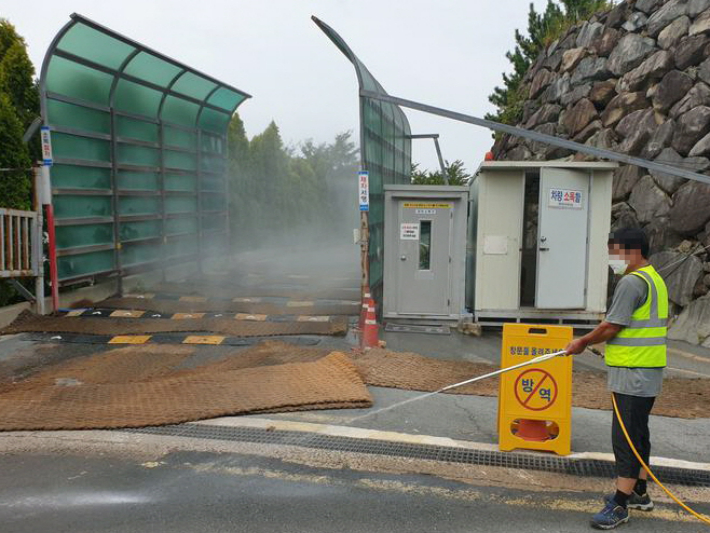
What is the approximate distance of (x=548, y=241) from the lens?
8.89 metres

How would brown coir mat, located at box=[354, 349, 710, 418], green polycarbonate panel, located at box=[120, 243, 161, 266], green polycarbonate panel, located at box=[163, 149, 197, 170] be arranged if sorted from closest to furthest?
brown coir mat, located at box=[354, 349, 710, 418], green polycarbonate panel, located at box=[120, 243, 161, 266], green polycarbonate panel, located at box=[163, 149, 197, 170]

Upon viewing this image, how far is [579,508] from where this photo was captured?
3.48 m

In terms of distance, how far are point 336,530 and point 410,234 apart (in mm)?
6409

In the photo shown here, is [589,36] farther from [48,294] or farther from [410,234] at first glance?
[48,294]

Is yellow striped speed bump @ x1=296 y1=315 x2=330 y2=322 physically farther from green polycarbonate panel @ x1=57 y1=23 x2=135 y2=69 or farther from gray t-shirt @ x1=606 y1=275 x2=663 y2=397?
gray t-shirt @ x1=606 y1=275 x2=663 y2=397

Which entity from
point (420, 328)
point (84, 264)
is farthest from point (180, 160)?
point (420, 328)

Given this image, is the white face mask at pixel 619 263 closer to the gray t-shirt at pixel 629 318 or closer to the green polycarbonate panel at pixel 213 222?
the gray t-shirt at pixel 629 318

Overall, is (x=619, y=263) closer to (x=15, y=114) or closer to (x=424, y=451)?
(x=424, y=451)

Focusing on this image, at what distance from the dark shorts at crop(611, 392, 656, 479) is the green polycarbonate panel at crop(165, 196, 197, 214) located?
9439 mm

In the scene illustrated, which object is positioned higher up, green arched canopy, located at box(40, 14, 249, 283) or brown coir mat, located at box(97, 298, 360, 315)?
green arched canopy, located at box(40, 14, 249, 283)

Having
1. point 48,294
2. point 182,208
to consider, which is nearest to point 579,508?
point 48,294

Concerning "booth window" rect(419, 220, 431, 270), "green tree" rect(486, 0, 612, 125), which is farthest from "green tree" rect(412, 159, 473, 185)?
"booth window" rect(419, 220, 431, 270)

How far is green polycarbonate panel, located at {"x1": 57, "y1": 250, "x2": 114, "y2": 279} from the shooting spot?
28.8 ft

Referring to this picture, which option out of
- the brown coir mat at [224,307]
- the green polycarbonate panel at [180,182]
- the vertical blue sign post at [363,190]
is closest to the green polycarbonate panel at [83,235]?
the brown coir mat at [224,307]
